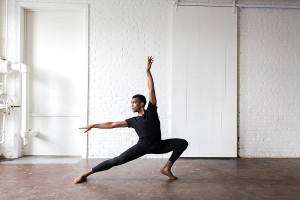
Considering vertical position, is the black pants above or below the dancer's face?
below

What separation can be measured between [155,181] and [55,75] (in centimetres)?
281

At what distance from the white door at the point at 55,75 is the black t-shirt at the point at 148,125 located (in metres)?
2.00

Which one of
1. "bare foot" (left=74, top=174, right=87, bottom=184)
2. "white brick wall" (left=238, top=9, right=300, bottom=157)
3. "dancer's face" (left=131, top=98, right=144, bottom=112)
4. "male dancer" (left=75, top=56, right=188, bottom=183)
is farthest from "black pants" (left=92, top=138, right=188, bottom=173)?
"white brick wall" (left=238, top=9, right=300, bottom=157)

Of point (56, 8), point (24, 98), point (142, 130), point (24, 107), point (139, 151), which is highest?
point (56, 8)

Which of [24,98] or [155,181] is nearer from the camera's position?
[155,181]

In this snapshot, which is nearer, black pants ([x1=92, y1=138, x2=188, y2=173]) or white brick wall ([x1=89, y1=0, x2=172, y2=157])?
black pants ([x1=92, y1=138, x2=188, y2=173])

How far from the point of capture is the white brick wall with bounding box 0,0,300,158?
183 inches

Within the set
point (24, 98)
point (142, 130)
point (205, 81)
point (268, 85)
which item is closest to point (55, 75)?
point (24, 98)

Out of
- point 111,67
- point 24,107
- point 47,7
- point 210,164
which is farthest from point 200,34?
point 24,107

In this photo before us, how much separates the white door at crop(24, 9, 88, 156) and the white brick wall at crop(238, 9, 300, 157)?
119 inches

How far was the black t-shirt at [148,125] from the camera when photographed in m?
3.09

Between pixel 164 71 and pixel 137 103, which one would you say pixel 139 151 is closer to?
pixel 137 103

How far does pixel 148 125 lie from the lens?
10.1ft

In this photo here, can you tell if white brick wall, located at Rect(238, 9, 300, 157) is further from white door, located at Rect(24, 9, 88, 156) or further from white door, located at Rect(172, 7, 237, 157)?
white door, located at Rect(24, 9, 88, 156)
